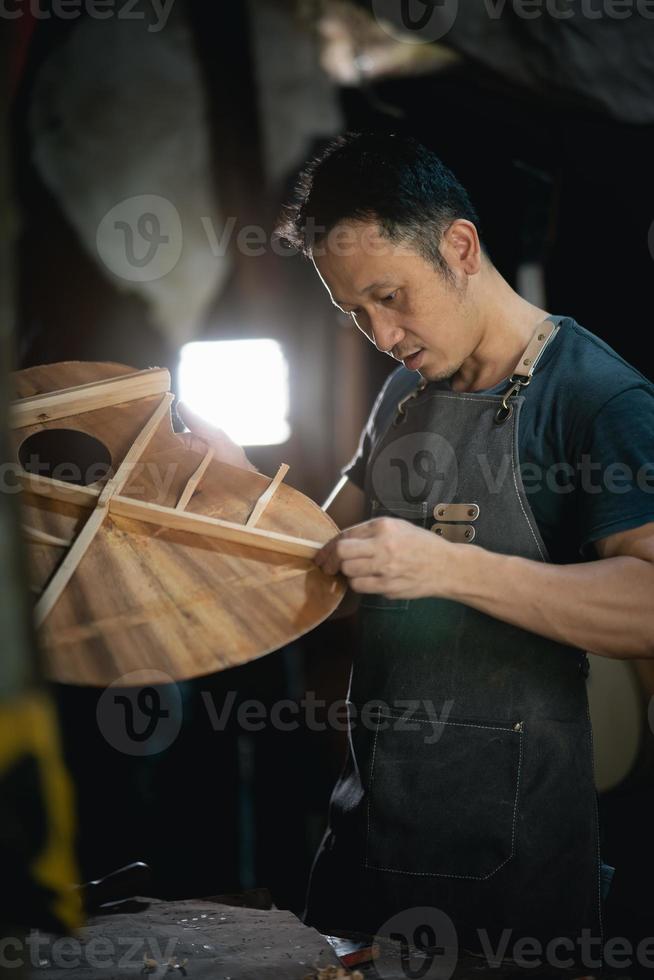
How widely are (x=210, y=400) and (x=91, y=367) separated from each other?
11.6 ft

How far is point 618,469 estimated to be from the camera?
183 cm

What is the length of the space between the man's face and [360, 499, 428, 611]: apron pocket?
0.39 m

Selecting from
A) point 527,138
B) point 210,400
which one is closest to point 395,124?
point 527,138

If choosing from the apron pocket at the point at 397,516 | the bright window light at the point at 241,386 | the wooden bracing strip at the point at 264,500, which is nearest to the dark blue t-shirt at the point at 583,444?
the apron pocket at the point at 397,516

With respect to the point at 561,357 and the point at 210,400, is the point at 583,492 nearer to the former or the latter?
the point at 561,357

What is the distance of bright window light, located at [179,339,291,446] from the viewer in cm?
549

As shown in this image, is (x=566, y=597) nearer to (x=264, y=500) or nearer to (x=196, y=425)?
(x=264, y=500)

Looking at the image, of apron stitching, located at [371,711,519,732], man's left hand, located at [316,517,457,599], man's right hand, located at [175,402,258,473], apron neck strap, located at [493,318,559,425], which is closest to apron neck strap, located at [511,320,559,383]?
apron neck strap, located at [493,318,559,425]

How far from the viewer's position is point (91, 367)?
2.08 meters

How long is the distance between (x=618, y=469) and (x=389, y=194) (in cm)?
92

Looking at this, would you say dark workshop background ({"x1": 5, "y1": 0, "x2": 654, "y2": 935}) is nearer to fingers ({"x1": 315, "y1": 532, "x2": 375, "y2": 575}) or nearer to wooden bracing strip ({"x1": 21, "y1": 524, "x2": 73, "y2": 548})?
fingers ({"x1": 315, "y1": 532, "x2": 375, "y2": 575})

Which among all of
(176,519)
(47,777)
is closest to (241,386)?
(176,519)

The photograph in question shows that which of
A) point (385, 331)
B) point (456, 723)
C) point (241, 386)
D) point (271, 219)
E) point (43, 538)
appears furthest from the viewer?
point (241, 386)

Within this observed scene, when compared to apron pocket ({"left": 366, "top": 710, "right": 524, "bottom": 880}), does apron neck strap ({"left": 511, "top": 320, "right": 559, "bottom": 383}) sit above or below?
Answer: above
